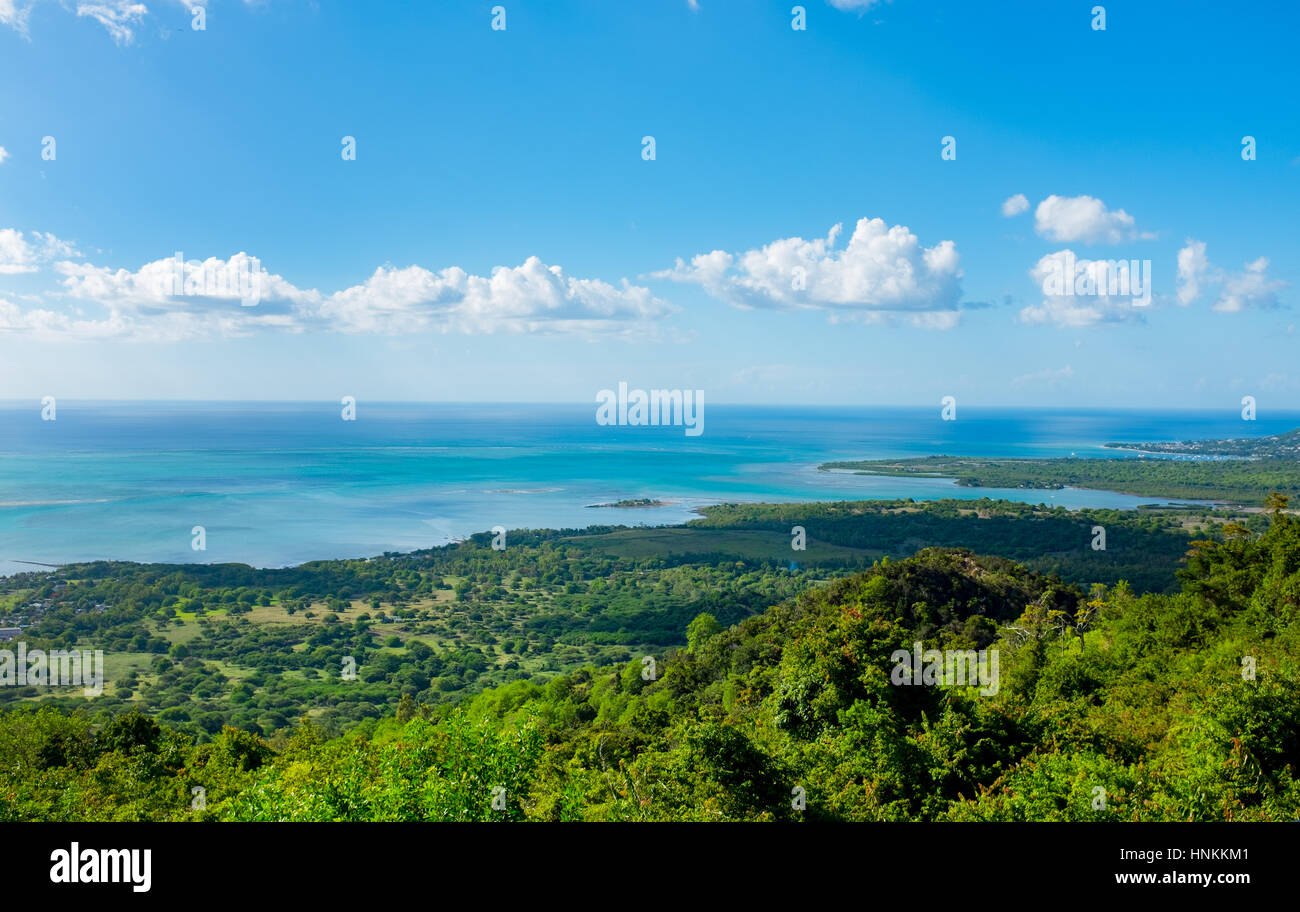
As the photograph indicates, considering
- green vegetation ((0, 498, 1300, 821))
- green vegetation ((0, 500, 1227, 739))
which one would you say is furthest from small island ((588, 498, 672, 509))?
green vegetation ((0, 498, 1300, 821))

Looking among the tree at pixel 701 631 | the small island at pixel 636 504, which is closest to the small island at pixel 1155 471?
the small island at pixel 636 504
